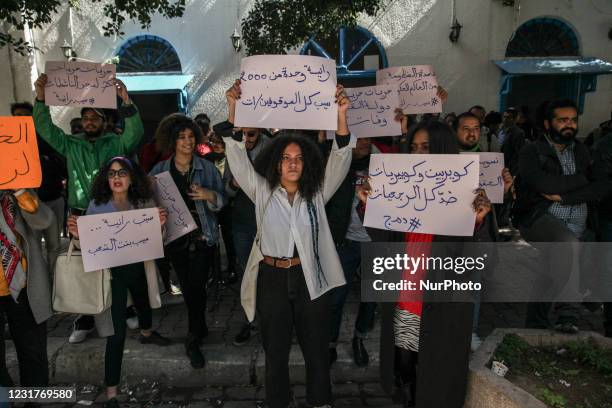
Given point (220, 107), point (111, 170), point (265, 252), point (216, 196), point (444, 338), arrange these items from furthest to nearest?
point (220, 107), point (216, 196), point (111, 170), point (265, 252), point (444, 338)

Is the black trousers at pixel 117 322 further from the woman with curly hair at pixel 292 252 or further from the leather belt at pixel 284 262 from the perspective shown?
the leather belt at pixel 284 262

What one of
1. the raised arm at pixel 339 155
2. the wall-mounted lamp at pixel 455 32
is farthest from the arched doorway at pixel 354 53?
the raised arm at pixel 339 155

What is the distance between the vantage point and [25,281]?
115 inches

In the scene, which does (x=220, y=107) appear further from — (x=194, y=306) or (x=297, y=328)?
(x=297, y=328)

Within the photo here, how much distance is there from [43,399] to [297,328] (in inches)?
74.0

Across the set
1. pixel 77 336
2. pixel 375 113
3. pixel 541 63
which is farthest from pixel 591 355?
pixel 541 63

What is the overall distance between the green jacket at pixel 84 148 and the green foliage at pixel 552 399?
133 inches

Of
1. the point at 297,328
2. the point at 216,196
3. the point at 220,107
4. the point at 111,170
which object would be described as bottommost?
the point at 297,328

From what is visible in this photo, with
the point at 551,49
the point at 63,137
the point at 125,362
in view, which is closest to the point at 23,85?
the point at 63,137

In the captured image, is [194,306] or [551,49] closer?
[194,306]

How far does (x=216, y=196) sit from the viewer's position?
3605 mm

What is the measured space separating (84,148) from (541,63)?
11.0 m

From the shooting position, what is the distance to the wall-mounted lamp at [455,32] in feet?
36.8

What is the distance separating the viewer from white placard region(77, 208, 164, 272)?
9.78ft
